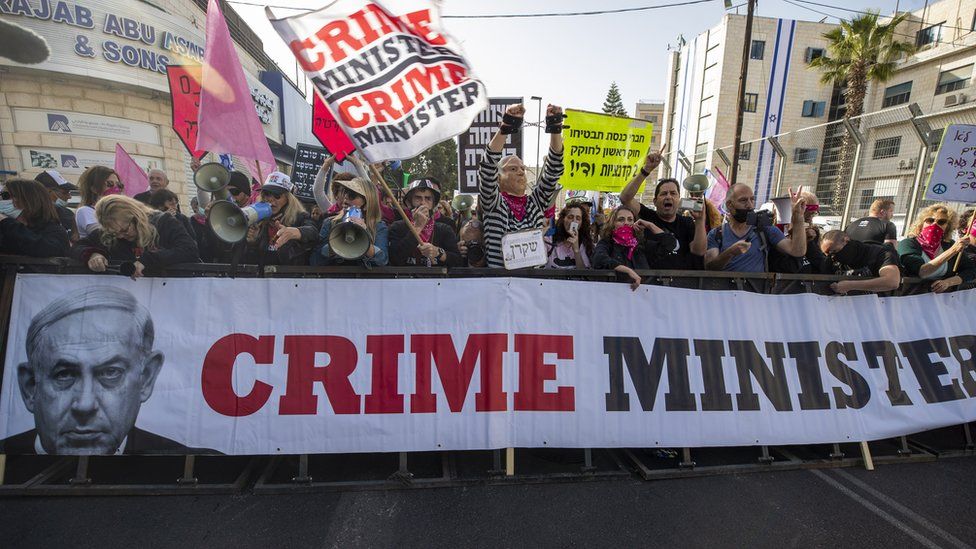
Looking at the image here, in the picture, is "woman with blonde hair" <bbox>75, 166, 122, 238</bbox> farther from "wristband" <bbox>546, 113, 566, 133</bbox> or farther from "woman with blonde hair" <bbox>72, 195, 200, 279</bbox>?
"wristband" <bbox>546, 113, 566, 133</bbox>

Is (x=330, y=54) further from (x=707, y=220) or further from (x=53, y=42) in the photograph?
(x=53, y=42)

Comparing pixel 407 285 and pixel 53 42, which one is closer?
pixel 407 285

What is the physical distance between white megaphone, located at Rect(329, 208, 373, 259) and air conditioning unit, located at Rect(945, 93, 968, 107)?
108ft

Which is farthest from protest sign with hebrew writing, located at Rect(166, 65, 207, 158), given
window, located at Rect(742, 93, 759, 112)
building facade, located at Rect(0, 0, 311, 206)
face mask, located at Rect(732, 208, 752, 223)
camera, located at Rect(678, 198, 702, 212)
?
window, located at Rect(742, 93, 759, 112)

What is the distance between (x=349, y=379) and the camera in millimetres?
2945

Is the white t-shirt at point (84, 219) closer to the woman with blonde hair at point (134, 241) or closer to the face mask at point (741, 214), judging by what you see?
the woman with blonde hair at point (134, 241)

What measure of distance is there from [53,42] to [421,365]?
1500 centimetres

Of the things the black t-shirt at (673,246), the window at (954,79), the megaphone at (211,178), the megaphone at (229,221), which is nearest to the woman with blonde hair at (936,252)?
the black t-shirt at (673,246)

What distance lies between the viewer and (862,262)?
3.70 meters

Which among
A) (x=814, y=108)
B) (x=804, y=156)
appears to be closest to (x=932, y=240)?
(x=804, y=156)

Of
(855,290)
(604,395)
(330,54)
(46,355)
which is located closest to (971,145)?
(855,290)

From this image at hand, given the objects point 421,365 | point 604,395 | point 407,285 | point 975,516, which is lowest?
point 975,516

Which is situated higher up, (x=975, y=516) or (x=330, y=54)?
(x=330, y=54)

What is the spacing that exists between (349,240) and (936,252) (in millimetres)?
5160
